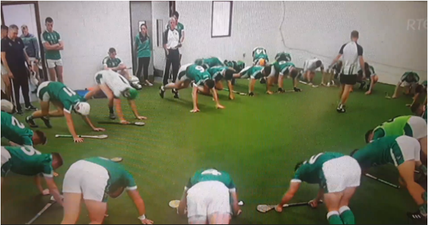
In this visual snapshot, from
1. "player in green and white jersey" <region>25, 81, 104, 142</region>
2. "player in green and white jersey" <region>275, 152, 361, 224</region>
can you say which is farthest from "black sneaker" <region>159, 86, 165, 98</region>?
"player in green and white jersey" <region>275, 152, 361, 224</region>

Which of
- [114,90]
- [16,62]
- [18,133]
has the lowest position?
[18,133]

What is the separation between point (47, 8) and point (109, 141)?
752 mm

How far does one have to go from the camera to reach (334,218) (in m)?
2.05

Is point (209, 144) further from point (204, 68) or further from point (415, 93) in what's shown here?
point (415, 93)

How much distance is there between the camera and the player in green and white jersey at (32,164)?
1.96 m

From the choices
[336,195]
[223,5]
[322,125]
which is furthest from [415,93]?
[223,5]

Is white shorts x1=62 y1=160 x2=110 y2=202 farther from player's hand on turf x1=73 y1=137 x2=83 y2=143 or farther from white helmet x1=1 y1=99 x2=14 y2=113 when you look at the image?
white helmet x1=1 y1=99 x2=14 y2=113

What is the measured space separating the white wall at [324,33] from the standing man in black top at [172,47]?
5 cm

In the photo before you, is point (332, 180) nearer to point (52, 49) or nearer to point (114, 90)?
point (114, 90)

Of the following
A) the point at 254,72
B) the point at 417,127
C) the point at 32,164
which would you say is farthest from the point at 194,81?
the point at 417,127

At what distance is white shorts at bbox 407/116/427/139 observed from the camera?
2320 millimetres

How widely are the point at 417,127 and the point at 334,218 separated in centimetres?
80

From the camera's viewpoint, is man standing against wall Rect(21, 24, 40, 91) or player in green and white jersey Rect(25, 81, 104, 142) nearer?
man standing against wall Rect(21, 24, 40, 91)

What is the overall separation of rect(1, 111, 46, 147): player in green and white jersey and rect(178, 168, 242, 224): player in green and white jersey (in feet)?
2.73
